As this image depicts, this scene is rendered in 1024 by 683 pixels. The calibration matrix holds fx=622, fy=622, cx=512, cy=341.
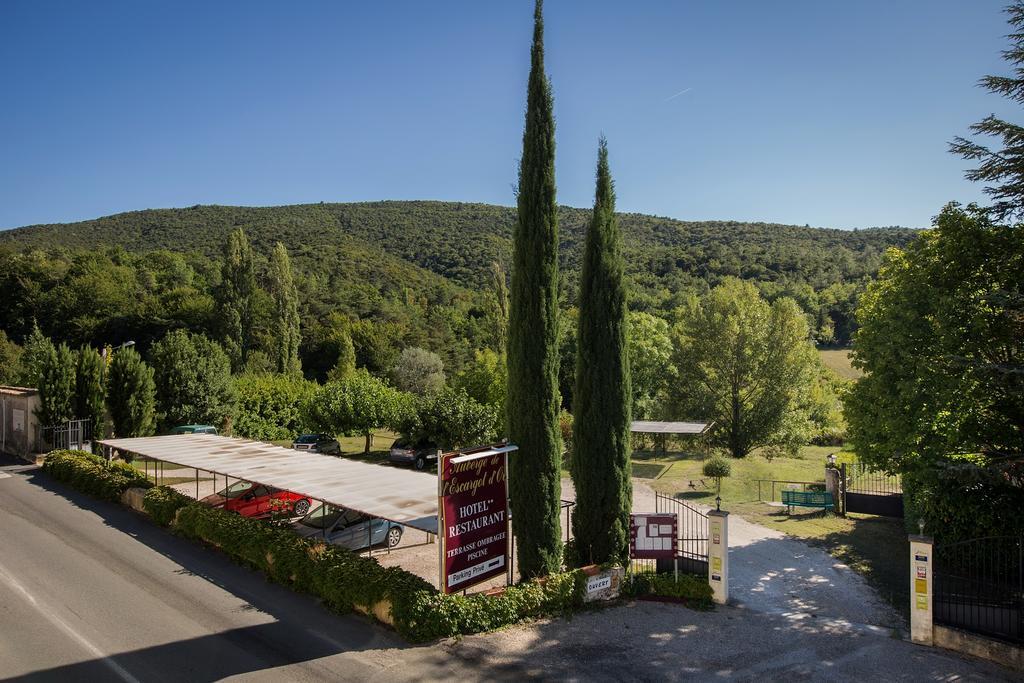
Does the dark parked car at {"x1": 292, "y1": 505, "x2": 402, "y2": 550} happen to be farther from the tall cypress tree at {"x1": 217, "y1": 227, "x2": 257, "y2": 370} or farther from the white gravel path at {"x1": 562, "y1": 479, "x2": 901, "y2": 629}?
the tall cypress tree at {"x1": 217, "y1": 227, "x2": 257, "y2": 370}

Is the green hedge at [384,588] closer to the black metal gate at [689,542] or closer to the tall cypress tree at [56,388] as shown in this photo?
the black metal gate at [689,542]

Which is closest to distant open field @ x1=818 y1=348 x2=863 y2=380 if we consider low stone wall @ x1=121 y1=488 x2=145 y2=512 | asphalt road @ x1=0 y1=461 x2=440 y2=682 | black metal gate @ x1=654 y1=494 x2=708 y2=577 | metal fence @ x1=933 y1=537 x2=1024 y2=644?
black metal gate @ x1=654 y1=494 x2=708 y2=577

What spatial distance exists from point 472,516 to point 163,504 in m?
9.97

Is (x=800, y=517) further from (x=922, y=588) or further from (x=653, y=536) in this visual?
(x=922, y=588)

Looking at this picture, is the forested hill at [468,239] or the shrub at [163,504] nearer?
the shrub at [163,504]

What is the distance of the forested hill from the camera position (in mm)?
76812

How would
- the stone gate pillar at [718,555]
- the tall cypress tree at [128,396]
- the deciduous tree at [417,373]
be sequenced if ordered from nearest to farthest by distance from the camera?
1. the stone gate pillar at [718,555]
2. the tall cypress tree at [128,396]
3. the deciduous tree at [417,373]

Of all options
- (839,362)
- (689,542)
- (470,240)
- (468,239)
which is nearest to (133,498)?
(689,542)

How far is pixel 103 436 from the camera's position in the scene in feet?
90.7

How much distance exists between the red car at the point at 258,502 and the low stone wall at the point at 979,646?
15047 mm

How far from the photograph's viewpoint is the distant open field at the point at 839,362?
209ft

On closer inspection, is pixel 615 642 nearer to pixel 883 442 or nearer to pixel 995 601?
pixel 995 601

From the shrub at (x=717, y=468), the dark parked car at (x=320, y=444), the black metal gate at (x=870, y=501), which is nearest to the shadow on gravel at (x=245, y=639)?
the shrub at (x=717, y=468)

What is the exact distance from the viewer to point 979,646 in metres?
10.4
